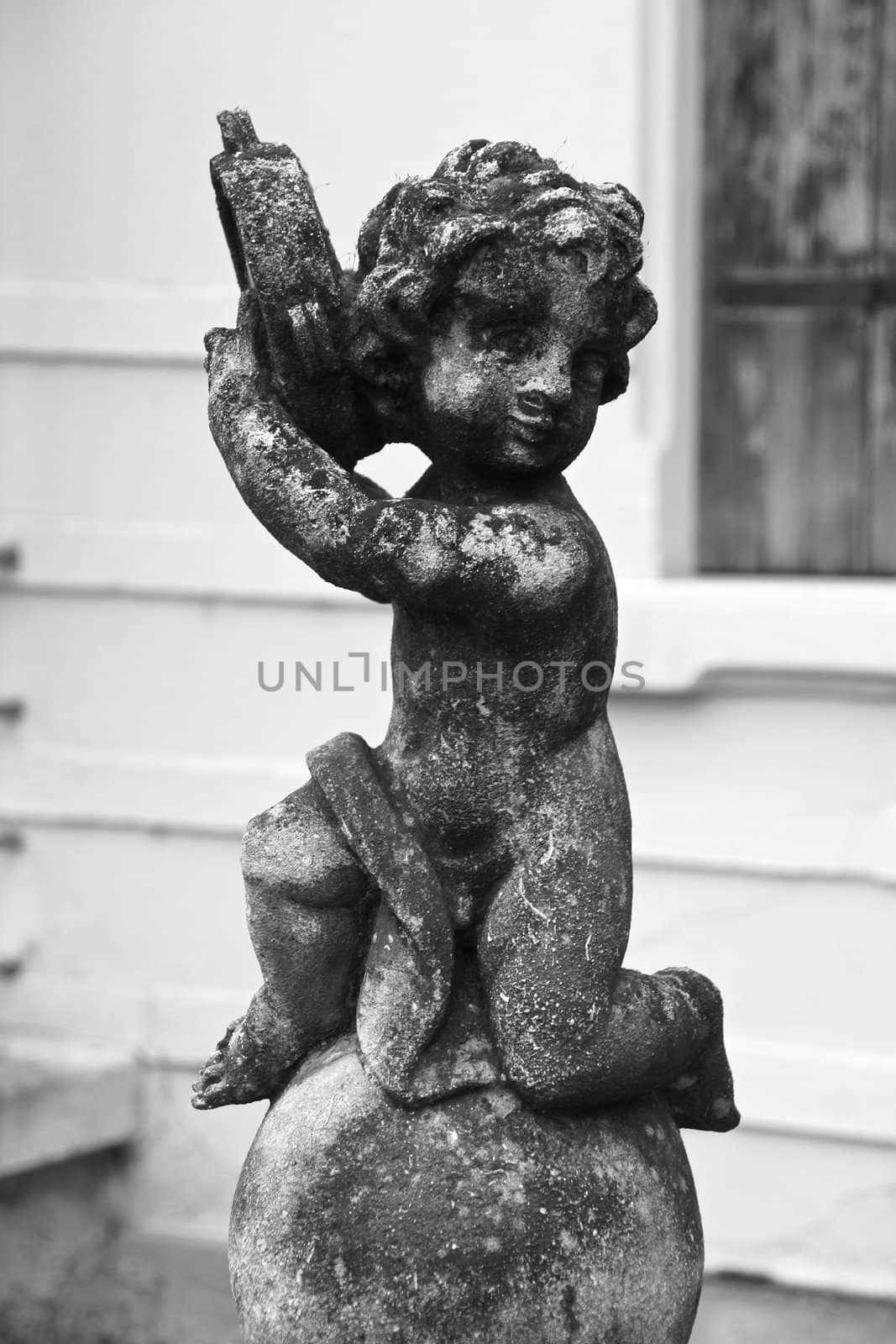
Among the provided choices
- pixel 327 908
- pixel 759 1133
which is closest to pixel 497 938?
pixel 327 908

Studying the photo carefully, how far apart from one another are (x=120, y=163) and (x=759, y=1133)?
2574 mm

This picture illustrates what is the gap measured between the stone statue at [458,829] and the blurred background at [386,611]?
5.61 ft

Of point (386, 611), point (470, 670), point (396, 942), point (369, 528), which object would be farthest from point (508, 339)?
point (386, 611)

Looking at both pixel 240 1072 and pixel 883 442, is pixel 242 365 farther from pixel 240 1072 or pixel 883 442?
pixel 883 442

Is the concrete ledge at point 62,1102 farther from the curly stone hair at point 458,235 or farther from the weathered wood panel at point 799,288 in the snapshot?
the curly stone hair at point 458,235

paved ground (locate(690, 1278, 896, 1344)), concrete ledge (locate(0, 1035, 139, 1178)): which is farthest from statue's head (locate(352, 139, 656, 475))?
concrete ledge (locate(0, 1035, 139, 1178))

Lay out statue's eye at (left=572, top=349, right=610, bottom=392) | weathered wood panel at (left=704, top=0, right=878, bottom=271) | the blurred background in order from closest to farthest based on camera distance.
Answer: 1. statue's eye at (left=572, top=349, right=610, bottom=392)
2. the blurred background
3. weathered wood panel at (left=704, top=0, right=878, bottom=271)

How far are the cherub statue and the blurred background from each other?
5.57 ft

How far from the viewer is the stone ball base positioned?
7.42 ft

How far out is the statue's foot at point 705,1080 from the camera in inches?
98.1

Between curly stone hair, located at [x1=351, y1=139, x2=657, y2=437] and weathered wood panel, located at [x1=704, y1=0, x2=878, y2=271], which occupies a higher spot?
weathered wood panel, located at [x1=704, y1=0, x2=878, y2=271]

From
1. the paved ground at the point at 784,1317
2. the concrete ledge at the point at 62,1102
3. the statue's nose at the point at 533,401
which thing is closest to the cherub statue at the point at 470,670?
the statue's nose at the point at 533,401

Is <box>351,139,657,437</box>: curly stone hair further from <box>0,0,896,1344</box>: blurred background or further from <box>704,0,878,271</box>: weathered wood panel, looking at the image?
<box>704,0,878,271</box>: weathered wood panel

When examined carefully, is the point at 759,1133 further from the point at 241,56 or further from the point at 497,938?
the point at 241,56
